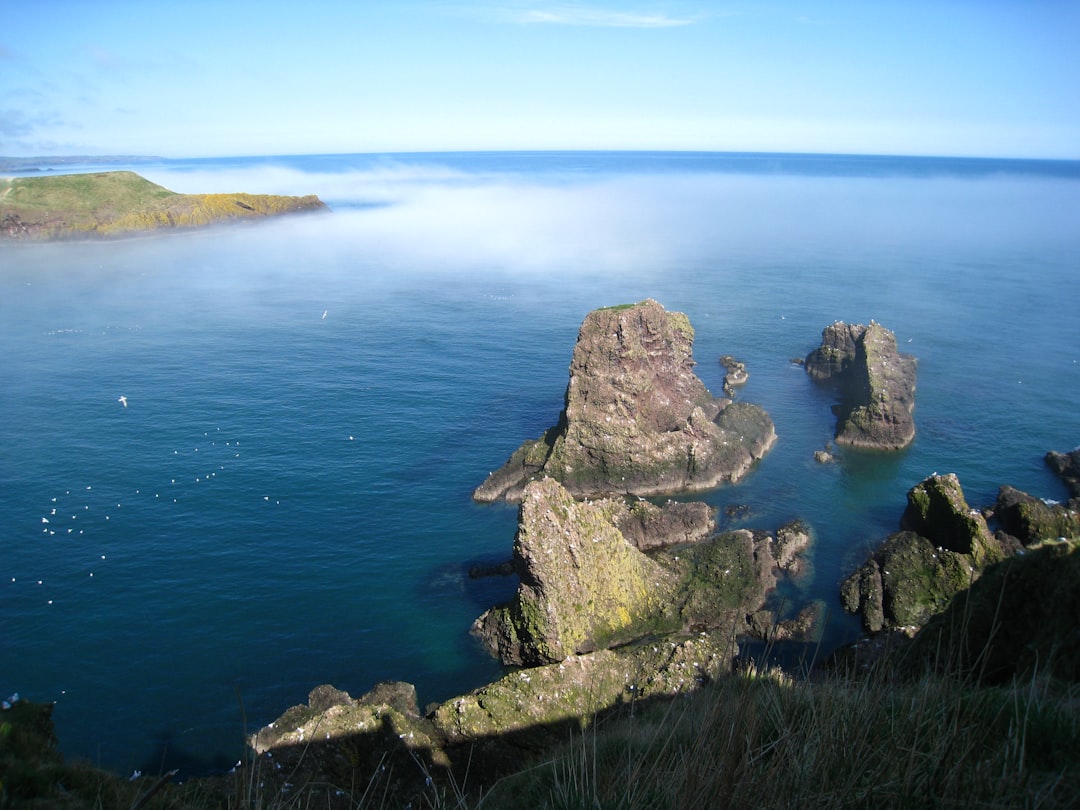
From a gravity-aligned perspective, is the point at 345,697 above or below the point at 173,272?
below

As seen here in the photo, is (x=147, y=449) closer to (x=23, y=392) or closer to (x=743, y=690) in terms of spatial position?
(x=23, y=392)

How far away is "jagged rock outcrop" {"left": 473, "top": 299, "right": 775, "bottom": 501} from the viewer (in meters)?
45.8

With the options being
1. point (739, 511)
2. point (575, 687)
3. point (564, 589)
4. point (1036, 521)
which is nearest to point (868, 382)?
point (1036, 521)

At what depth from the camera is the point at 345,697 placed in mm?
26688

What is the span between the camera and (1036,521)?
38125 mm

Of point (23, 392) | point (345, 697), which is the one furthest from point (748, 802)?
point (23, 392)

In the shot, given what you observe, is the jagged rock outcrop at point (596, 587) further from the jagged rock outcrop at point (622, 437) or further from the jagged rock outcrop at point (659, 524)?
the jagged rock outcrop at point (622, 437)

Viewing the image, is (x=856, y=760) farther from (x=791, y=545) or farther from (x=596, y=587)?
(x=791, y=545)

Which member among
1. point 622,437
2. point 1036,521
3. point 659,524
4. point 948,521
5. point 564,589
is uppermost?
point 622,437

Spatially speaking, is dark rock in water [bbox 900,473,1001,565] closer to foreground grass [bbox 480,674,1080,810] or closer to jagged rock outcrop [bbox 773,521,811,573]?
jagged rock outcrop [bbox 773,521,811,573]

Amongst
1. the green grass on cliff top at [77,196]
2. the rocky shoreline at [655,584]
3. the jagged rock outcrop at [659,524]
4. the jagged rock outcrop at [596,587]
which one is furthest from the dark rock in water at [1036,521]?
the green grass on cliff top at [77,196]

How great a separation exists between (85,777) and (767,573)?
29.1 meters

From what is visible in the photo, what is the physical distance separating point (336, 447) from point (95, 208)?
5134 inches

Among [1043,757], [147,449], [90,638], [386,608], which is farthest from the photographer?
[147,449]
